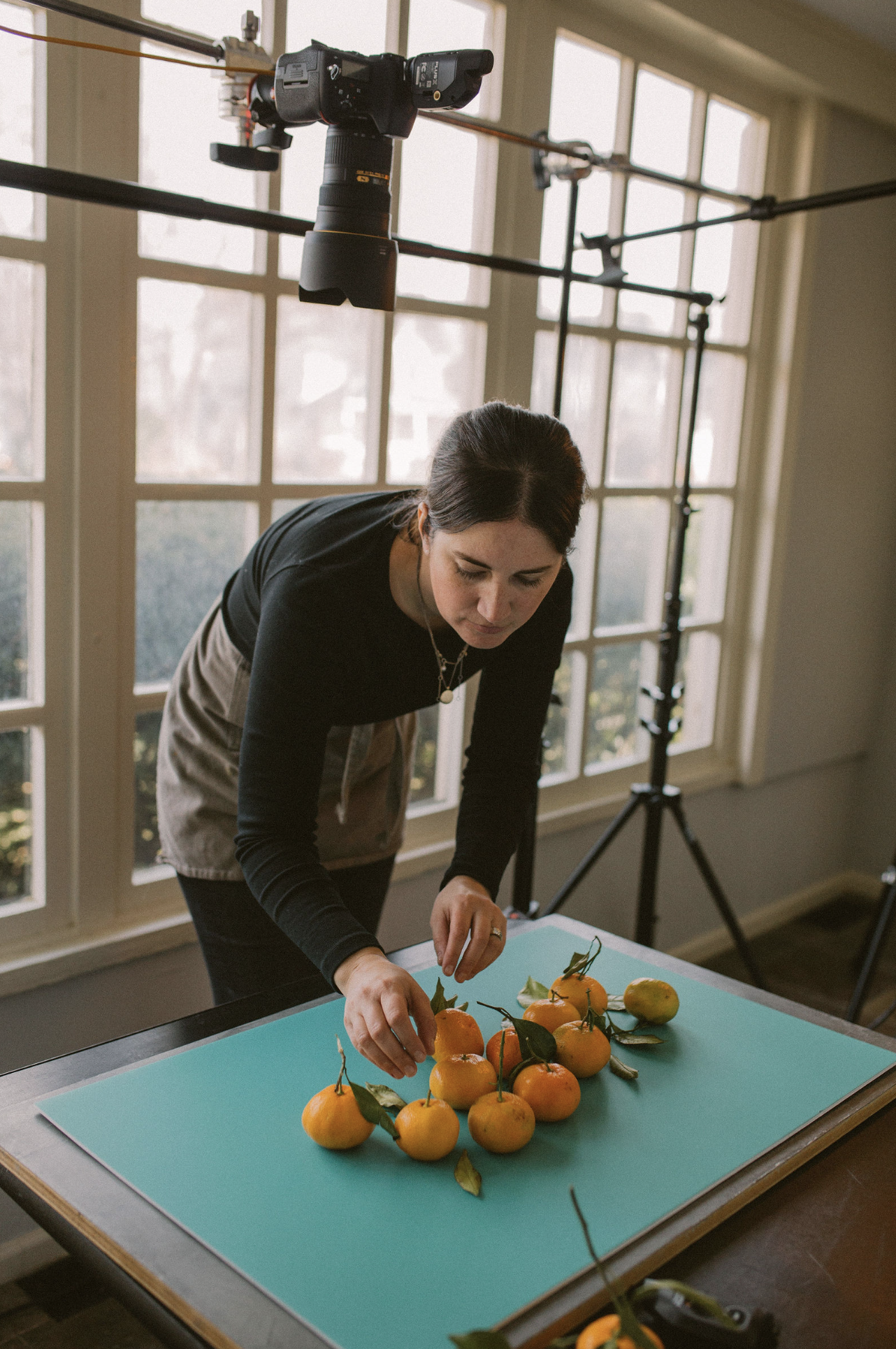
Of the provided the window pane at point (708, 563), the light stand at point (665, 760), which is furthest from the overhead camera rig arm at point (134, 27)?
the window pane at point (708, 563)

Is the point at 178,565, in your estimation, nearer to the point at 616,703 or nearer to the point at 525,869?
the point at 525,869

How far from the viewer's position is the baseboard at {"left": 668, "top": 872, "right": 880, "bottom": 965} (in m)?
3.64

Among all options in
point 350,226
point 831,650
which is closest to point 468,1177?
point 350,226

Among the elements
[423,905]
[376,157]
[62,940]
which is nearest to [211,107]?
[376,157]

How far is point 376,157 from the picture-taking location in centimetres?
127

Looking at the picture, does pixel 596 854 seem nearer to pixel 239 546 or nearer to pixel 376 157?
pixel 239 546

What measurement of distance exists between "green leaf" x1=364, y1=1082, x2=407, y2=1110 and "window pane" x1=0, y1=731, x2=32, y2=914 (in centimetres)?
106

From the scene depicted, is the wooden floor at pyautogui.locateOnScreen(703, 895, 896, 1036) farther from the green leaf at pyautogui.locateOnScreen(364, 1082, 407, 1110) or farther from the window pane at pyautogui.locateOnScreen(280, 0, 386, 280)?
the window pane at pyautogui.locateOnScreen(280, 0, 386, 280)

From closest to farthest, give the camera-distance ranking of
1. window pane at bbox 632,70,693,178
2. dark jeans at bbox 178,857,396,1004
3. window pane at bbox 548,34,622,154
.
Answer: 1. dark jeans at bbox 178,857,396,1004
2. window pane at bbox 548,34,622,154
3. window pane at bbox 632,70,693,178

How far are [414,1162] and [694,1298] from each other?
0.31 metres

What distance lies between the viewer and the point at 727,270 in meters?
3.30

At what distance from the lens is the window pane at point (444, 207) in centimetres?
239

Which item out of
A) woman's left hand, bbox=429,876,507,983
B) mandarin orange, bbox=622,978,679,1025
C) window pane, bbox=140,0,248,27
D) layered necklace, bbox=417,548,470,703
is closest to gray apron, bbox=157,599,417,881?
layered necklace, bbox=417,548,470,703

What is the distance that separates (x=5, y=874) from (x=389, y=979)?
1.13m
